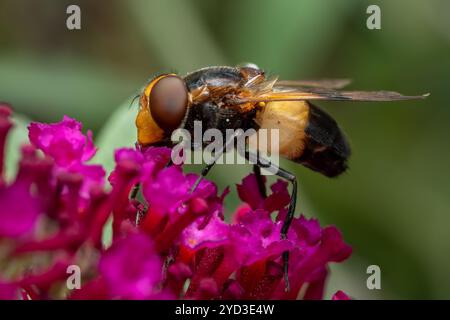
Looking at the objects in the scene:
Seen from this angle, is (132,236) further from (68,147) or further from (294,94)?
(294,94)

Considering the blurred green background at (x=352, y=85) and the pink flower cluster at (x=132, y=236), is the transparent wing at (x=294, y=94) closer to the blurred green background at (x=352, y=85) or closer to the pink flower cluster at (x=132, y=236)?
the pink flower cluster at (x=132, y=236)

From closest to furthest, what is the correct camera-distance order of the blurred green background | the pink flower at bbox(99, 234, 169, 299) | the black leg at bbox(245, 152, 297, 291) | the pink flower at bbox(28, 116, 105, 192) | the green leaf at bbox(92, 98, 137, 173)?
the pink flower at bbox(99, 234, 169, 299), the pink flower at bbox(28, 116, 105, 192), the black leg at bbox(245, 152, 297, 291), the green leaf at bbox(92, 98, 137, 173), the blurred green background

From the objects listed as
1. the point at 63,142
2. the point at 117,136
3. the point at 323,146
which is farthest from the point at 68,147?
the point at 323,146

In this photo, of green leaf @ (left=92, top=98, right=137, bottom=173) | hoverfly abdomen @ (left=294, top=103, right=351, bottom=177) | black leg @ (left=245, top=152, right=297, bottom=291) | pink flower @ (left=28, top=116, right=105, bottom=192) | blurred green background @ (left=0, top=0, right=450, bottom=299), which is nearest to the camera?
pink flower @ (left=28, top=116, right=105, bottom=192)

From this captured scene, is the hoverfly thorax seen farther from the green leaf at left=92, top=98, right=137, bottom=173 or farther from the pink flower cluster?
the green leaf at left=92, top=98, right=137, bottom=173

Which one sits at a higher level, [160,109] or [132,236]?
[160,109]

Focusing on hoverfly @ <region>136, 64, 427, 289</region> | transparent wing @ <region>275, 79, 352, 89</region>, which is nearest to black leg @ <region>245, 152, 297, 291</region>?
hoverfly @ <region>136, 64, 427, 289</region>
